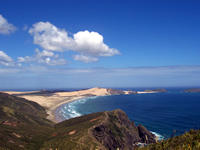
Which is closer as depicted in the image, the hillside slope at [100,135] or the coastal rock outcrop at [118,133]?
the hillside slope at [100,135]

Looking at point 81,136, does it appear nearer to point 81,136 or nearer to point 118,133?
point 81,136

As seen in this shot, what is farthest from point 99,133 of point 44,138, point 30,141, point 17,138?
point 17,138

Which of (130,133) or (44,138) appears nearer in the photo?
(44,138)

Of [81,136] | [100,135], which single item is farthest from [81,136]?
[100,135]

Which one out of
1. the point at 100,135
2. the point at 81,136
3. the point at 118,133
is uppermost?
the point at 81,136

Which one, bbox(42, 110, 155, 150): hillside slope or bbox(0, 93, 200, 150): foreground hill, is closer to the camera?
bbox(0, 93, 200, 150): foreground hill

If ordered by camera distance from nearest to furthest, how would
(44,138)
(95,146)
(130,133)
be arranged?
1. (95,146)
2. (44,138)
3. (130,133)

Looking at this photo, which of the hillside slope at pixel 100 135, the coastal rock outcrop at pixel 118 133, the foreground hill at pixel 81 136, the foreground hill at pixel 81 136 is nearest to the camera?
the foreground hill at pixel 81 136

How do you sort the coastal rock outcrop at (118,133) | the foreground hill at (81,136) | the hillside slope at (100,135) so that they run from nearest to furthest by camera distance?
1. the foreground hill at (81,136)
2. the hillside slope at (100,135)
3. the coastal rock outcrop at (118,133)

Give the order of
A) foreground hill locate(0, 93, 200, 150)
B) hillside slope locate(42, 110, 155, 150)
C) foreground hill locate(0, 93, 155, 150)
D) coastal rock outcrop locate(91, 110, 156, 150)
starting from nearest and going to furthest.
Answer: foreground hill locate(0, 93, 200, 150) < foreground hill locate(0, 93, 155, 150) < hillside slope locate(42, 110, 155, 150) < coastal rock outcrop locate(91, 110, 156, 150)

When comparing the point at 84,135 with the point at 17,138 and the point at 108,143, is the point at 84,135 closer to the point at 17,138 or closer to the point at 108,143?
the point at 108,143

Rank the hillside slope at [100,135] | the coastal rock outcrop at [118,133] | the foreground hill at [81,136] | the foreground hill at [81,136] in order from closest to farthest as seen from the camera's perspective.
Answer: the foreground hill at [81,136]
the foreground hill at [81,136]
the hillside slope at [100,135]
the coastal rock outcrop at [118,133]
